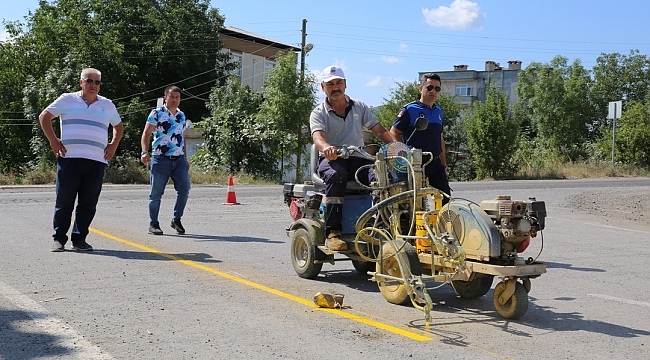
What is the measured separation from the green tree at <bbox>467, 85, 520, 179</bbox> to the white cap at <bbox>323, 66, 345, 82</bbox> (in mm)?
30293

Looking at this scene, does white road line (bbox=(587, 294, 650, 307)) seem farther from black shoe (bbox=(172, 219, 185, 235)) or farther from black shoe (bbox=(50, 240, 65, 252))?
black shoe (bbox=(172, 219, 185, 235))

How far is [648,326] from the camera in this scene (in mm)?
5785

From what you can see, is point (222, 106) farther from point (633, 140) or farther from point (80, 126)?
point (80, 126)

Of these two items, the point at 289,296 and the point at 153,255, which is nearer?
the point at 289,296

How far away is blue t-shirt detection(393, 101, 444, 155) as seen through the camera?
814 cm

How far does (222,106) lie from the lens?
37062 mm

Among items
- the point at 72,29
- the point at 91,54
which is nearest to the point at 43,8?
the point at 72,29

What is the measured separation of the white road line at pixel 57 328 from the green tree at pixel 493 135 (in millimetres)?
32272

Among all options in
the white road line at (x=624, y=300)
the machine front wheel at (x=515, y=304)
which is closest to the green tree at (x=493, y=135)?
the white road line at (x=624, y=300)

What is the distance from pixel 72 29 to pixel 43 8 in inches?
361

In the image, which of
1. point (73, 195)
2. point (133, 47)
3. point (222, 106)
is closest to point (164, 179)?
point (73, 195)

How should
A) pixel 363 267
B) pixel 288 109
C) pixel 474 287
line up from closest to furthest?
pixel 474 287, pixel 363 267, pixel 288 109

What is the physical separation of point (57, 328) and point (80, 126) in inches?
168

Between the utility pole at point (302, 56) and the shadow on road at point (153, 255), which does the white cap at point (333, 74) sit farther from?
the utility pole at point (302, 56)
